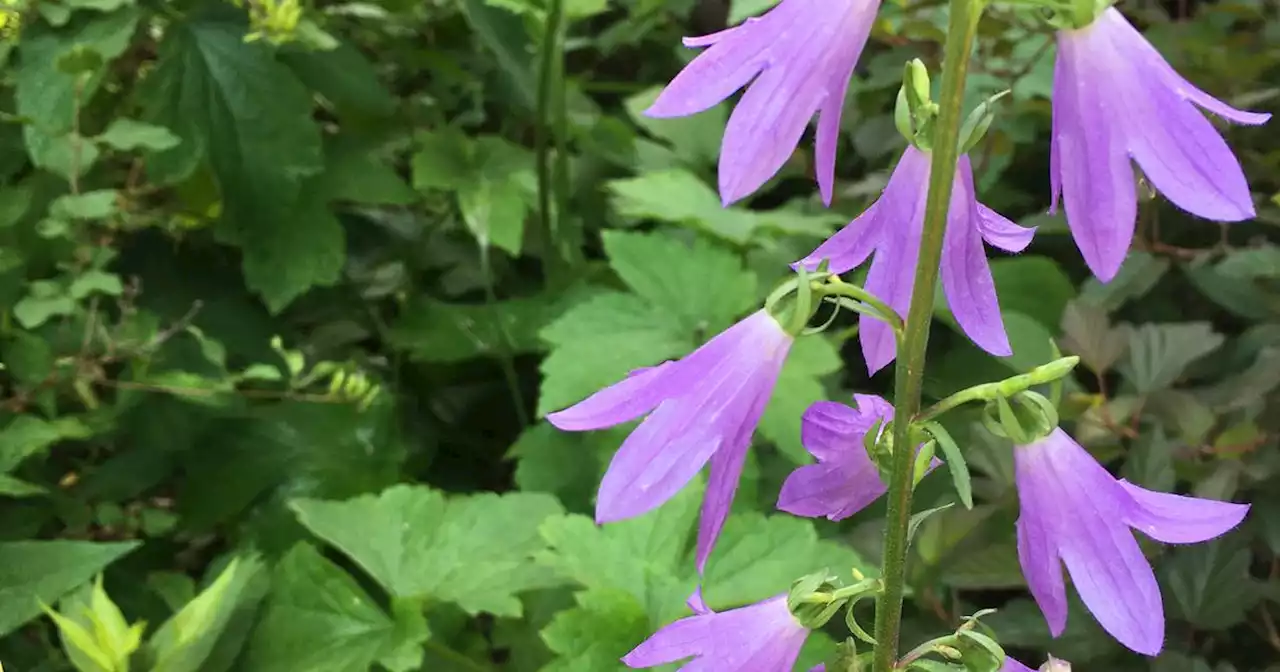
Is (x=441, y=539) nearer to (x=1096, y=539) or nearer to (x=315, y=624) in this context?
(x=315, y=624)

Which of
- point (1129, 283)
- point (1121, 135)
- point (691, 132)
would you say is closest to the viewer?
point (1121, 135)

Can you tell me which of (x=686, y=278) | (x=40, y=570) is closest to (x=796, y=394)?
(x=686, y=278)

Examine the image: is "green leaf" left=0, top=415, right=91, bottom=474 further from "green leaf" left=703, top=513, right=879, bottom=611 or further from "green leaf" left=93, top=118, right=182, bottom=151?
"green leaf" left=703, top=513, right=879, bottom=611

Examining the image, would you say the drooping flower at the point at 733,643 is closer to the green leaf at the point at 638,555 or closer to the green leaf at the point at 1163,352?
the green leaf at the point at 638,555

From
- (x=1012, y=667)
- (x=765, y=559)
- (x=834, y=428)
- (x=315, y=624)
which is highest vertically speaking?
(x=834, y=428)

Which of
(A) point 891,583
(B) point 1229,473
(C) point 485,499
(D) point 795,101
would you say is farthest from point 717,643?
(B) point 1229,473
